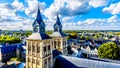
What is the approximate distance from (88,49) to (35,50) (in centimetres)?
5615

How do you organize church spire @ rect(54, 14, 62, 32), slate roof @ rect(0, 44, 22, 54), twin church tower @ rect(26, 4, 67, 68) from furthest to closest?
slate roof @ rect(0, 44, 22, 54), church spire @ rect(54, 14, 62, 32), twin church tower @ rect(26, 4, 67, 68)

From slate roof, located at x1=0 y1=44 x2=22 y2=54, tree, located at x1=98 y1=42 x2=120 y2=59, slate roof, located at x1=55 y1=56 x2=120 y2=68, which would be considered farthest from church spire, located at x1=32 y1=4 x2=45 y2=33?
slate roof, located at x1=0 y1=44 x2=22 y2=54

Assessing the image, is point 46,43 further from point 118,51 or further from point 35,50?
point 118,51

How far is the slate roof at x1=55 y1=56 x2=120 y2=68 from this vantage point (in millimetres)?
29781

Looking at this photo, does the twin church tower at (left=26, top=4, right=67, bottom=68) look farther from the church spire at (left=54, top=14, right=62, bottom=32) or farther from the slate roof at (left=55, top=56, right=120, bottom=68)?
the church spire at (left=54, top=14, right=62, bottom=32)

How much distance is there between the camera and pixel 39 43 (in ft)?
94.3

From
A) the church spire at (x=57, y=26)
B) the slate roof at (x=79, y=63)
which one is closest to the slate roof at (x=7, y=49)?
the church spire at (x=57, y=26)

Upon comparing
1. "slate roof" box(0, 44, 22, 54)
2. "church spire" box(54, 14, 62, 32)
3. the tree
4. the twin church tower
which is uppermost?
"church spire" box(54, 14, 62, 32)

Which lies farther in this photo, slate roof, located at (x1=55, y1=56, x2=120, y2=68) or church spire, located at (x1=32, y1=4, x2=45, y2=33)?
slate roof, located at (x1=55, y1=56, x2=120, y2=68)

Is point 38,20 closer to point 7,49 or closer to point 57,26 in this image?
point 57,26

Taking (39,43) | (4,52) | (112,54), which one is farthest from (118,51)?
(4,52)

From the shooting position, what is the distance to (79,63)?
3183cm

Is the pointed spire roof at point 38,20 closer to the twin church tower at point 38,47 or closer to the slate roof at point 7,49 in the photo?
the twin church tower at point 38,47

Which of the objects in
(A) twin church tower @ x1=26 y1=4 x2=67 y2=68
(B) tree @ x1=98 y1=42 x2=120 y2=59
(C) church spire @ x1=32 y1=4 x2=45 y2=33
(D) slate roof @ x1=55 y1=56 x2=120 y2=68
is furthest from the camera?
(B) tree @ x1=98 y1=42 x2=120 y2=59
